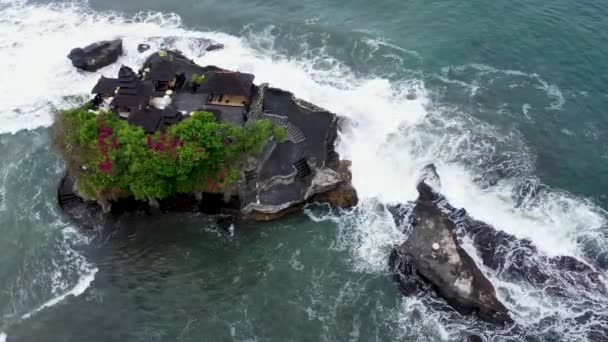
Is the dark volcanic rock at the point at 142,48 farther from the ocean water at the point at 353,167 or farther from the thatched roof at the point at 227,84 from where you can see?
the thatched roof at the point at 227,84

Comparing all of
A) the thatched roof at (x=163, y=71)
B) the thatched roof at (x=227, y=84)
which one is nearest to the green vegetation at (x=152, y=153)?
the thatched roof at (x=227, y=84)

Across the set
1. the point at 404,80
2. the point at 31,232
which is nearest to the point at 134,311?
the point at 31,232

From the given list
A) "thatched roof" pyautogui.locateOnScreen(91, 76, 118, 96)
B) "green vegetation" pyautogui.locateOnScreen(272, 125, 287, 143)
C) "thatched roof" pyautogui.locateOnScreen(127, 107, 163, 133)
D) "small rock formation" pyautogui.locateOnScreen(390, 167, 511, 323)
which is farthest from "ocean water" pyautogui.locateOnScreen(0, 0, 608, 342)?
"thatched roof" pyautogui.locateOnScreen(127, 107, 163, 133)

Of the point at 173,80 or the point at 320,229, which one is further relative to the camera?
the point at 173,80

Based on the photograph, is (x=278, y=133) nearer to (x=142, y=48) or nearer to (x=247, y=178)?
(x=247, y=178)

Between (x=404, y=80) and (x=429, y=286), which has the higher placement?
(x=404, y=80)

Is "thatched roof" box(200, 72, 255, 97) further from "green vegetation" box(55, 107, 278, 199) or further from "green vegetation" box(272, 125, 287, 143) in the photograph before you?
"green vegetation" box(55, 107, 278, 199)

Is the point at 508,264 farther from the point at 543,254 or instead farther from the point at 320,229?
the point at 320,229
